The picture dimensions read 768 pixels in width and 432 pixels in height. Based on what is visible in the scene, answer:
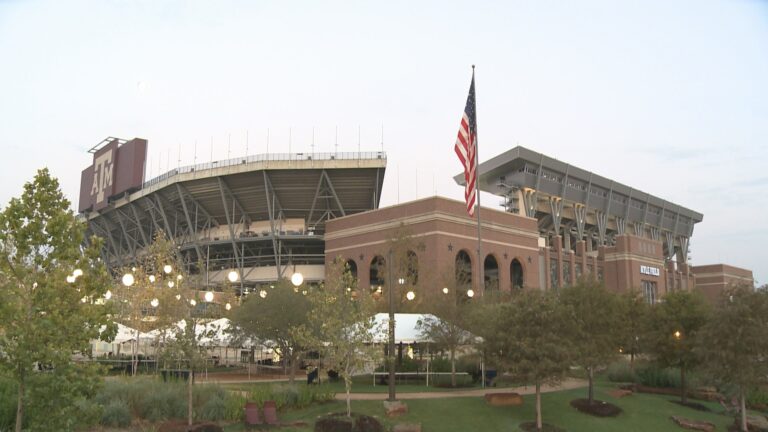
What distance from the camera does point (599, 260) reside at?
92438 millimetres

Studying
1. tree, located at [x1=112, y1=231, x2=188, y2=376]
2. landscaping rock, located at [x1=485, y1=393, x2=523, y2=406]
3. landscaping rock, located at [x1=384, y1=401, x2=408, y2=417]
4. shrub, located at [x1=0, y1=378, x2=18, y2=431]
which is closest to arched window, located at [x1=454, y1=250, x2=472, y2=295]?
landscaping rock, located at [x1=485, y1=393, x2=523, y2=406]

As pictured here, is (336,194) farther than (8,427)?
Yes

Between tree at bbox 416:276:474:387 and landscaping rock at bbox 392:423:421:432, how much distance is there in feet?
34.4

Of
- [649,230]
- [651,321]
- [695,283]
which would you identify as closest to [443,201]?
[651,321]

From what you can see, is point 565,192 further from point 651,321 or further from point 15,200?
point 15,200

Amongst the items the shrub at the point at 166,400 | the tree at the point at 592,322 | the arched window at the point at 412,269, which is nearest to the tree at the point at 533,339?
the tree at the point at 592,322

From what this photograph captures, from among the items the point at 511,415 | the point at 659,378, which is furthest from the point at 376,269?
the point at 511,415

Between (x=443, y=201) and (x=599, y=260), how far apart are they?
41.6 metres

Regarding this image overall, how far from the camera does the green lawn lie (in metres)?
23.8

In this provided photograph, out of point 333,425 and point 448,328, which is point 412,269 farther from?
point 333,425

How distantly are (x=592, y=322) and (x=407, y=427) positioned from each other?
10916mm

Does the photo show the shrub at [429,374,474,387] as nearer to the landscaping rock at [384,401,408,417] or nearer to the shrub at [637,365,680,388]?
the landscaping rock at [384,401,408,417]

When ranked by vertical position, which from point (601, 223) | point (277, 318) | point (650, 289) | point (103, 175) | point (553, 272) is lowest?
point (277, 318)

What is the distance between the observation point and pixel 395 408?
24.1m
